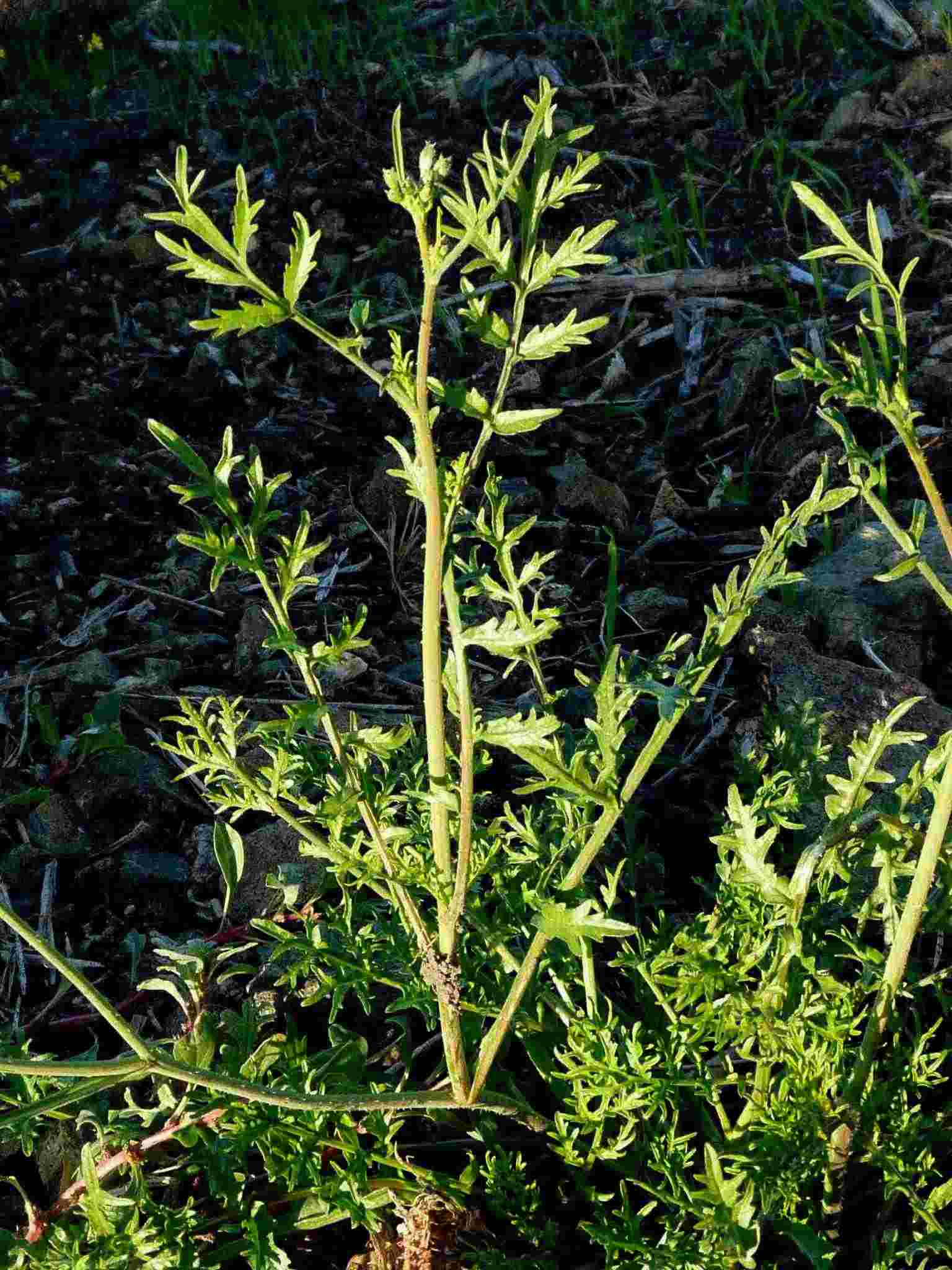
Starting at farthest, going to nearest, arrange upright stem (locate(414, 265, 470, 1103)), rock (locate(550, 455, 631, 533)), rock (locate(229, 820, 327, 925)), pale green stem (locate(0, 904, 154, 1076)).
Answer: rock (locate(550, 455, 631, 533))
rock (locate(229, 820, 327, 925))
pale green stem (locate(0, 904, 154, 1076))
upright stem (locate(414, 265, 470, 1103))

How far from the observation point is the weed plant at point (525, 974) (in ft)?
4.17

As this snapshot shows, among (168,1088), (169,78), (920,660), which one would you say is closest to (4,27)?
(169,78)

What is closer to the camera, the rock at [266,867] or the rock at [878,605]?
the rock at [266,867]

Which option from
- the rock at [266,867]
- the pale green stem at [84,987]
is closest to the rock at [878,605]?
the rock at [266,867]

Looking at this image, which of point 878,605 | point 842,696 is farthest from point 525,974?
point 878,605

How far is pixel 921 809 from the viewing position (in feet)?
7.25

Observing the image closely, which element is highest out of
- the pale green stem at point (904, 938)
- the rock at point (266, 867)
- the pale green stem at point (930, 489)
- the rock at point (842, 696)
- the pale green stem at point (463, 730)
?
the pale green stem at point (930, 489)

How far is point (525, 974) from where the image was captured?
4.93 ft

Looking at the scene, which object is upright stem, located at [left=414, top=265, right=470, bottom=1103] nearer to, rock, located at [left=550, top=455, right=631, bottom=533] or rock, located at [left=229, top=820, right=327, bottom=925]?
rock, located at [left=229, top=820, right=327, bottom=925]

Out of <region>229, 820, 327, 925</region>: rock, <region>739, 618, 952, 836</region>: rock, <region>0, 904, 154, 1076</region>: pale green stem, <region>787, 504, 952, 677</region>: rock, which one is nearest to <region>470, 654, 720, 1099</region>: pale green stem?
<region>0, 904, 154, 1076</region>: pale green stem

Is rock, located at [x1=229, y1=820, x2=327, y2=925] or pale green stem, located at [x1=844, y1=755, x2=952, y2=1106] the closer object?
pale green stem, located at [x1=844, y1=755, x2=952, y2=1106]

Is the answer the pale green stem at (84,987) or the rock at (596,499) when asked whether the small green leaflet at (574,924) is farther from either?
the rock at (596,499)

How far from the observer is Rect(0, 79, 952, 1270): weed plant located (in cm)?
127

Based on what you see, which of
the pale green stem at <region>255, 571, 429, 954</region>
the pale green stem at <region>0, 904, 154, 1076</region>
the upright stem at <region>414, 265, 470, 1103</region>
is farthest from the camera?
the pale green stem at <region>255, 571, 429, 954</region>
